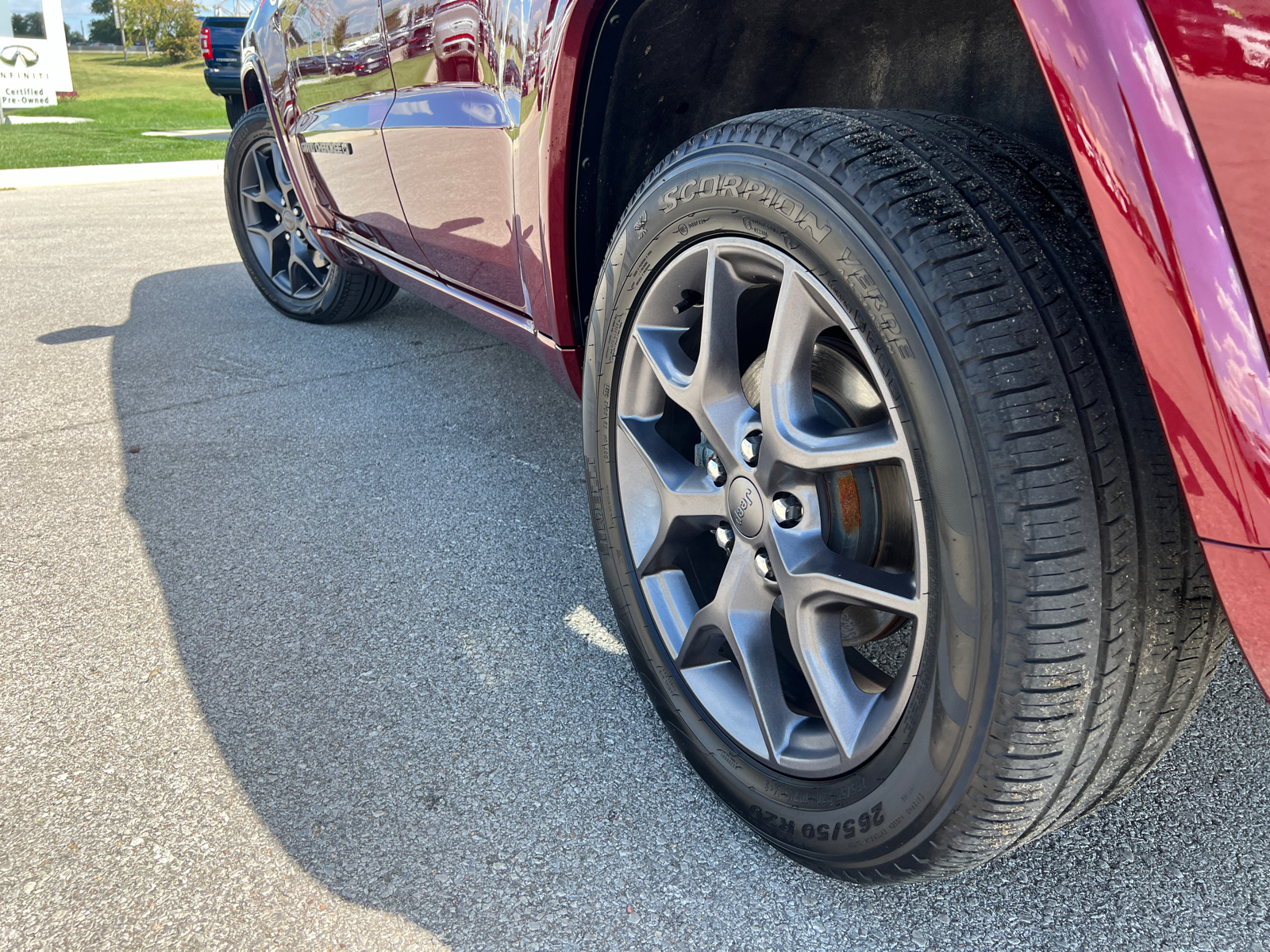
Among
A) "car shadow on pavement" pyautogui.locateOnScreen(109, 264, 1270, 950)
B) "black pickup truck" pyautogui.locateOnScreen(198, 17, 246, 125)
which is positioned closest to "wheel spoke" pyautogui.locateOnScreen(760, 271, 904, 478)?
"car shadow on pavement" pyautogui.locateOnScreen(109, 264, 1270, 950)

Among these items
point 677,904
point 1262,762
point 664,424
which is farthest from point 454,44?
point 1262,762

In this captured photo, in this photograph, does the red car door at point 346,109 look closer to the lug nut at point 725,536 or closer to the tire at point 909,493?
the tire at point 909,493

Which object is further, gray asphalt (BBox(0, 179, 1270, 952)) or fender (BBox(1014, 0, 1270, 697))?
gray asphalt (BBox(0, 179, 1270, 952))

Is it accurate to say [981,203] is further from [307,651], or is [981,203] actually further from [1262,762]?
[307,651]

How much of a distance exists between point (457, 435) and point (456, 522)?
649mm

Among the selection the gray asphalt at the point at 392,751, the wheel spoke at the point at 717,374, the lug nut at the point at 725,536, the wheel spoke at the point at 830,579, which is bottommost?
the gray asphalt at the point at 392,751

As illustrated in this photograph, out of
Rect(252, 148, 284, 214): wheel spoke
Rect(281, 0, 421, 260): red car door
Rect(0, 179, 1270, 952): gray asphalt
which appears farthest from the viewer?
Rect(252, 148, 284, 214): wheel spoke

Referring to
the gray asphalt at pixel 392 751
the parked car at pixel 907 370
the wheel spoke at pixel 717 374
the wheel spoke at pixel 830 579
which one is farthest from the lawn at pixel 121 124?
the wheel spoke at pixel 830 579

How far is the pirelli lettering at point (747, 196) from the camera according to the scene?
1.20 metres

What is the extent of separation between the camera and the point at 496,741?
171cm

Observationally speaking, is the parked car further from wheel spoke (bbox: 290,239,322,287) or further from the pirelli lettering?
wheel spoke (bbox: 290,239,322,287)

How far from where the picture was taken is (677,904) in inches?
54.2

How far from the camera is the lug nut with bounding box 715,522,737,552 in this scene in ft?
4.99

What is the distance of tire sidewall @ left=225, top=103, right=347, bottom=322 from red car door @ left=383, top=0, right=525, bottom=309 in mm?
1638
